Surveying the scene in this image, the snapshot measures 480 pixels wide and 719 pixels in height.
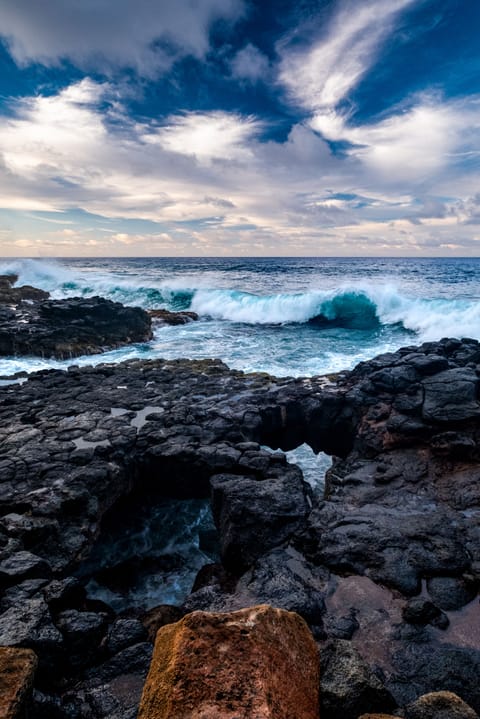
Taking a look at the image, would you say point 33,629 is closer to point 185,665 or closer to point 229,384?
point 185,665

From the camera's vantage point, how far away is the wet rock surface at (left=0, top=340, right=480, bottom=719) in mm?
4238

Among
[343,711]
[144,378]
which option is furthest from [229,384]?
[343,711]

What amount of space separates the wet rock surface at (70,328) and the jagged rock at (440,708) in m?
18.6

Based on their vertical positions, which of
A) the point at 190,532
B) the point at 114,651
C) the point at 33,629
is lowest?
the point at 190,532

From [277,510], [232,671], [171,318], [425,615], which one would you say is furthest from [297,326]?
[232,671]

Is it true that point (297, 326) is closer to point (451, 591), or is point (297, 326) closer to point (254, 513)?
point (254, 513)

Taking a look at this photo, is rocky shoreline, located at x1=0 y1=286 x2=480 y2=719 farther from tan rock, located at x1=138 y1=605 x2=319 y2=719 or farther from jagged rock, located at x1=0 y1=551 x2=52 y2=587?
tan rock, located at x1=138 y1=605 x2=319 y2=719

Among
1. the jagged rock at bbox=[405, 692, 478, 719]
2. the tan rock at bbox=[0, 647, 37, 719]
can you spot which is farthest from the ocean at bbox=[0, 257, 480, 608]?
the jagged rock at bbox=[405, 692, 478, 719]

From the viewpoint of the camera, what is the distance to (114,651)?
447 cm

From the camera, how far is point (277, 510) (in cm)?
647

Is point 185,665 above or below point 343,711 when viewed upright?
above

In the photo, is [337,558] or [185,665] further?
[337,558]

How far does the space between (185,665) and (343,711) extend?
1391mm

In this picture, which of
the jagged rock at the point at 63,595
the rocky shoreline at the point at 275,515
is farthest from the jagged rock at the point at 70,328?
the jagged rock at the point at 63,595
